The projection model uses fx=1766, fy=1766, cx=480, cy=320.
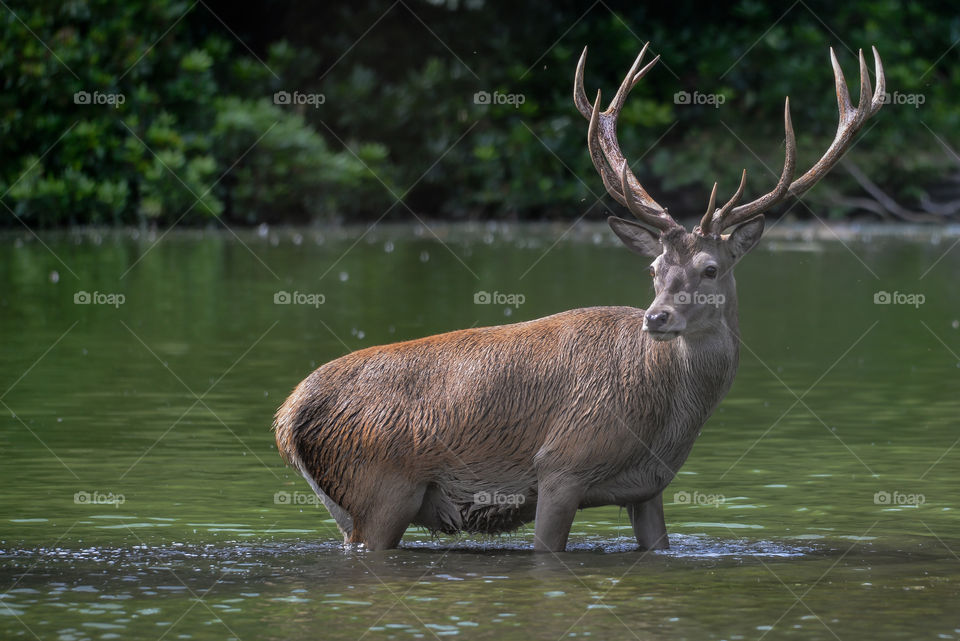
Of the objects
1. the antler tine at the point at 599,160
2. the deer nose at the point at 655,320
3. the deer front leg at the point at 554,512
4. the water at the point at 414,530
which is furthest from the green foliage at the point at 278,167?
the deer nose at the point at 655,320

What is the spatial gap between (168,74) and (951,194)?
50.2 ft

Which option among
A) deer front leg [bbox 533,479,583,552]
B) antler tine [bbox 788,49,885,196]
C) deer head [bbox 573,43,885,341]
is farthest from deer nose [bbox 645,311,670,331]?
antler tine [bbox 788,49,885,196]

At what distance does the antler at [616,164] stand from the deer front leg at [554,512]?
4.72ft

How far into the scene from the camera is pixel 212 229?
32031mm

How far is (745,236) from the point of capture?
918 cm

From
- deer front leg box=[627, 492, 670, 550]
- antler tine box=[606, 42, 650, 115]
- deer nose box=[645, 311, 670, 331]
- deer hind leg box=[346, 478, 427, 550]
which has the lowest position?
deer front leg box=[627, 492, 670, 550]

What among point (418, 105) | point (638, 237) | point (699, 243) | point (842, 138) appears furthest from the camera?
point (418, 105)

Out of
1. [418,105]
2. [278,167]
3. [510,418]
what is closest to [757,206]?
[510,418]

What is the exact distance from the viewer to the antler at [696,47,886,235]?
29.7 feet

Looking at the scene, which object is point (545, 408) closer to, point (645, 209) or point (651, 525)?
point (651, 525)

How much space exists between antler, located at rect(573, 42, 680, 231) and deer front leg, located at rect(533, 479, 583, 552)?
1.44 meters

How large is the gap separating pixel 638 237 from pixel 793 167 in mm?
882

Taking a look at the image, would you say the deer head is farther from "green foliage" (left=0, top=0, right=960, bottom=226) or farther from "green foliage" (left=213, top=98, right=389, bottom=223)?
"green foliage" (left=213, top=98, right=389, bottom=223)

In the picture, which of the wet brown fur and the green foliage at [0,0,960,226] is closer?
the wet brown fur
